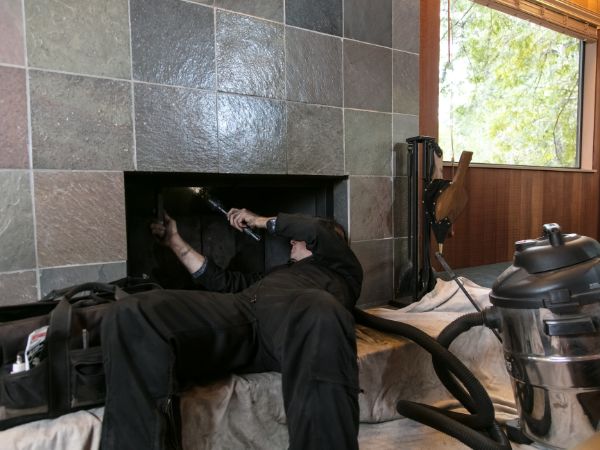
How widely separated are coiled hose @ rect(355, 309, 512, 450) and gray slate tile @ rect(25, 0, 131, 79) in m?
1.39

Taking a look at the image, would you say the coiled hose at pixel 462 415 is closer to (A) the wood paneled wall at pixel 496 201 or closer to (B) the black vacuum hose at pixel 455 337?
(B) the black vacuum hose at pixel 455 337

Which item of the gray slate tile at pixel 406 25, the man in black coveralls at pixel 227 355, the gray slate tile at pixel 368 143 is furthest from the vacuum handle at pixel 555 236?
the gray slate tile at pixel 406 25

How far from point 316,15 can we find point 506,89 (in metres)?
1.82

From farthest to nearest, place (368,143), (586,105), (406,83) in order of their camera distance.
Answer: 1. (586,105)
2. (406,83)
3. (368,143)

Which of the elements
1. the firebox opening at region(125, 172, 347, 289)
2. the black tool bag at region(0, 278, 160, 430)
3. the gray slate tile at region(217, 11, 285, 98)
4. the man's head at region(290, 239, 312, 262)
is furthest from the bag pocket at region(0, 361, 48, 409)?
the gray slate tile at region(217, 11, 285, 98)

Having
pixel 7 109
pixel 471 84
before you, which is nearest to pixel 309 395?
pixel 7 109

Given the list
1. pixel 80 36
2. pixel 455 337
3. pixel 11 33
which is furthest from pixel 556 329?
pixel 11 33

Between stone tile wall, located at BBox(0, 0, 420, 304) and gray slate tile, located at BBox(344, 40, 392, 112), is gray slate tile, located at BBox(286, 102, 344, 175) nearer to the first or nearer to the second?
stone tile wall, located at BBox(0, 0, 420, 304)

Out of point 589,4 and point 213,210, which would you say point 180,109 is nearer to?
point 213,210

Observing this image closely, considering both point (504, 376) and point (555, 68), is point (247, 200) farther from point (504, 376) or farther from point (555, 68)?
point (555, 68)

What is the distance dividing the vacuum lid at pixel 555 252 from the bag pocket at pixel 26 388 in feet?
3.94

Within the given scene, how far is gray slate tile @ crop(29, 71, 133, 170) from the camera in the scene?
1.47 metres

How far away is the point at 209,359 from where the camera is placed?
1.27 m

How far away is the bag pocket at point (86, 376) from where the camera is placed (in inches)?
43.2
